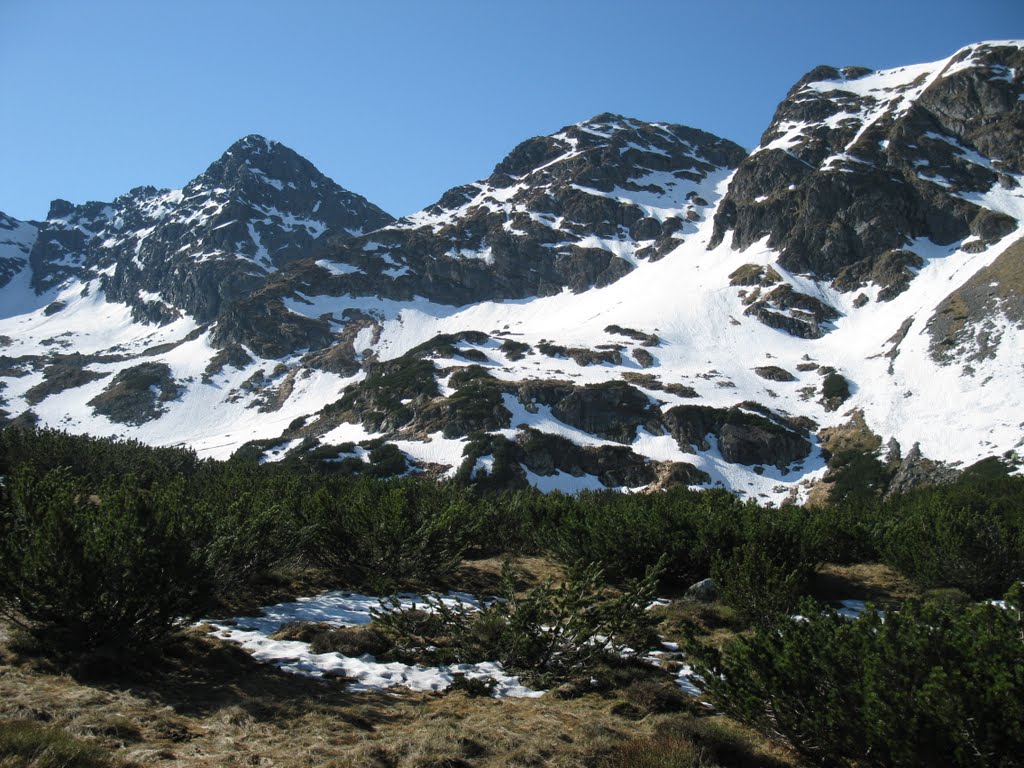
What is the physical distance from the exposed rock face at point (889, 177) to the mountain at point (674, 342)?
58 cm

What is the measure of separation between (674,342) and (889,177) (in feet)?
235

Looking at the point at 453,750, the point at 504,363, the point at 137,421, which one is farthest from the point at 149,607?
the point at 137,421

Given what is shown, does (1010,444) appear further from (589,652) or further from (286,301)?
(286,301)

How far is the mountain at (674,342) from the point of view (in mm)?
84938

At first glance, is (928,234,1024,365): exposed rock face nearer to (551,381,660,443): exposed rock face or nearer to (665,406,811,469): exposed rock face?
(665,406,811,469): exposed rock face

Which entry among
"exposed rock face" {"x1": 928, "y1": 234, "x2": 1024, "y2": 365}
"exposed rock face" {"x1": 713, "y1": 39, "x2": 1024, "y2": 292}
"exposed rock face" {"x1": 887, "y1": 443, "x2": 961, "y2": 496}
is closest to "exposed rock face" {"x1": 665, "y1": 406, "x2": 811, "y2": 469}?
"exposed rock face" {"x1": 887, "y1": 443, "x2": 961, "y2": 496}

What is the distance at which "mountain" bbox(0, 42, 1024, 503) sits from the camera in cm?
8494

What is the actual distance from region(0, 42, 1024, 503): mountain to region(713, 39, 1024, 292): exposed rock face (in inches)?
22.9

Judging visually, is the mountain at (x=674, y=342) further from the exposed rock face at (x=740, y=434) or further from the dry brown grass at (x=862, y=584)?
the dry brown grass at (x=862, y=584)

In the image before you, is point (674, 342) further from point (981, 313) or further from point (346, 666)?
point (346, 666)

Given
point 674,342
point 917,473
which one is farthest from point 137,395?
point 917,473

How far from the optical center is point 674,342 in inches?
A: 4911

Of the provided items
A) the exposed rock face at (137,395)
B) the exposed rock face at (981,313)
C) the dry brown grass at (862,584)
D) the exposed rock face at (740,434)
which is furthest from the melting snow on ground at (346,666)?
the exposed rock face at (137,395)

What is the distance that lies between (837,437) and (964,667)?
305ft
